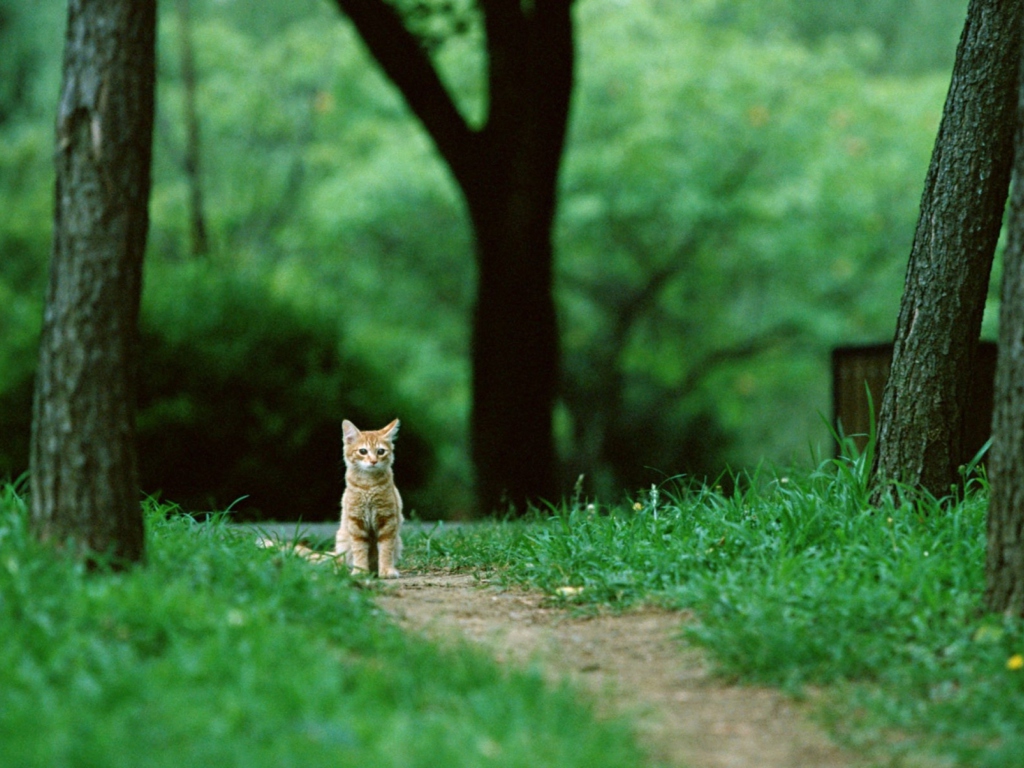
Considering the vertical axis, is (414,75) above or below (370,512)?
above

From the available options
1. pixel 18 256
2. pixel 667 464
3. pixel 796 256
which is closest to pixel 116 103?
pixel 667 464

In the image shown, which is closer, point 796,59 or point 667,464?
point 667,464

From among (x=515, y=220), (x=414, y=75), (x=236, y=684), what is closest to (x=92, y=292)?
(x=236, y=684)

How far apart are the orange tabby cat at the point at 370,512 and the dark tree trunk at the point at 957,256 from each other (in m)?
2.47

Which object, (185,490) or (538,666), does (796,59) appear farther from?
(538,666)

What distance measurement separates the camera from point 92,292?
4188 mm

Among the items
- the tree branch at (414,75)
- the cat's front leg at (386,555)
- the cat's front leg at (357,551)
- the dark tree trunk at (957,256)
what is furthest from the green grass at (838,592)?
the tree branch at (414,75)

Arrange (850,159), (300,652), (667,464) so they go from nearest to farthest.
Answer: (300,652)
(667,464)
(850,159)

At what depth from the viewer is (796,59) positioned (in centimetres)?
1898

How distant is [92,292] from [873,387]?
575 centimetres

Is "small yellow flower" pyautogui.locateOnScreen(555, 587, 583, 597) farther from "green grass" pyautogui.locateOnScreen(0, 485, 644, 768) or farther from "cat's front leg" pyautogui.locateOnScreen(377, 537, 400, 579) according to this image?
"cat's front leg" pyautogui.locateOnScreen(377, 537, 400, 579)

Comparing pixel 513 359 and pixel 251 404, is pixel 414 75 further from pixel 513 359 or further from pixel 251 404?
pixel 251 404

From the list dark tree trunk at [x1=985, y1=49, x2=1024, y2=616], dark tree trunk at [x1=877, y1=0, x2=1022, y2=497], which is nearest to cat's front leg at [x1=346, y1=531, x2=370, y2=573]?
dark tree trunk at [x1=877, y1=0, x2=1022, y2=497]

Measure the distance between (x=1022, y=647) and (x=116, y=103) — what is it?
367 cm
